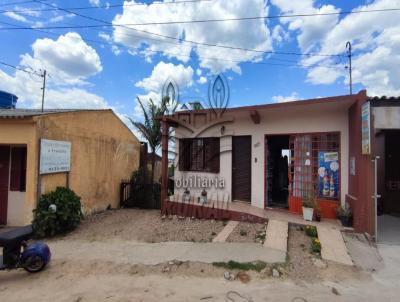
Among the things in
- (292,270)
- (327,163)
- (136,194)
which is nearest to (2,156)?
(136,194)

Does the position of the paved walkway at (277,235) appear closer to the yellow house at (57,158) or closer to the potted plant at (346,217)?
the potted plant at (346,217)

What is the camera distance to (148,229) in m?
7.57

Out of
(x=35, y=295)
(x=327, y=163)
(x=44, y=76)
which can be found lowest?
(x=35, y=295)

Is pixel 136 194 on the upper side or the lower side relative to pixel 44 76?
lower

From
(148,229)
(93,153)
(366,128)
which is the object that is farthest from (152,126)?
(366,128)

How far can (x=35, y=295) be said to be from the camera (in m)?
4.10

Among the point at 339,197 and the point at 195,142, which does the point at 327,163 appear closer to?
the point at 339,197

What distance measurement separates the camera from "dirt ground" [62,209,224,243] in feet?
22.3

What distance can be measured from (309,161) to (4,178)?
9255mm

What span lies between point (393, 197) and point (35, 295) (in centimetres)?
1043

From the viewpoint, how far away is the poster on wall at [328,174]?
24.0 feet

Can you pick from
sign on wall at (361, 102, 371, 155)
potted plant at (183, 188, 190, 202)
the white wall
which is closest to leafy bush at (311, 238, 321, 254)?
sign on wall at (361, 102, 371, 155)

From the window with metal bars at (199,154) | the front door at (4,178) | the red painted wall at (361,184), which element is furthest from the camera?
the window with metal bars at (199,154)

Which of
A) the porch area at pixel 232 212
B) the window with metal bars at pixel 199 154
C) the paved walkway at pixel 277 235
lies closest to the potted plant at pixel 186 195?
the porch area at pixel 232 212
